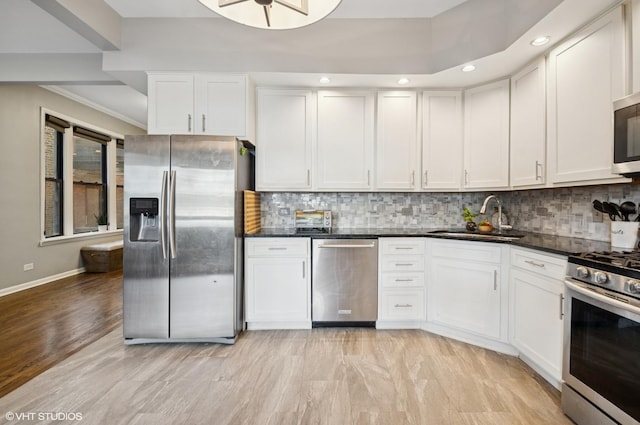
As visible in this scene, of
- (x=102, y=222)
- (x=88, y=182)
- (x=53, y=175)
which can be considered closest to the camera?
(x=53, y=175)

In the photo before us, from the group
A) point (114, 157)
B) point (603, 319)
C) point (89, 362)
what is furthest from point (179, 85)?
point (114, 157)

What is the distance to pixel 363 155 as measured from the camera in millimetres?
3238

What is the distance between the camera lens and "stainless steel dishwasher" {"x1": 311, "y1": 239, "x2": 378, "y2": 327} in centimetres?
294

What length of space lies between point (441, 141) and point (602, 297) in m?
2.05

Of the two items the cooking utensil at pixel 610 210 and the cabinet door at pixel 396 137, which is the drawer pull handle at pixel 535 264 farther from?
the cabinet door at pixel 396 137

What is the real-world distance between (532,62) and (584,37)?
1.65 ft

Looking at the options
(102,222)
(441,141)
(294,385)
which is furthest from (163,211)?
(102,222)

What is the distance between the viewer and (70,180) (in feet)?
16.5

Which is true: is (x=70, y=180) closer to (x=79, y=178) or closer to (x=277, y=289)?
(x=79, y=178)

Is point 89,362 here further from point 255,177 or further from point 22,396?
point 255,177

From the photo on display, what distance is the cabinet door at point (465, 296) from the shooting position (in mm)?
2543

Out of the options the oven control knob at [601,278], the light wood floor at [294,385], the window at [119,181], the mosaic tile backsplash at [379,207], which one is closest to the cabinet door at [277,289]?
the light wood floor at [294,385]

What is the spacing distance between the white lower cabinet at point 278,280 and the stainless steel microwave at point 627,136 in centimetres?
227
